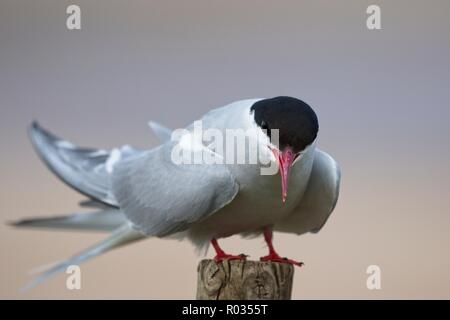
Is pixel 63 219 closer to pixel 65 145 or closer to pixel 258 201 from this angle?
pixel 65 145

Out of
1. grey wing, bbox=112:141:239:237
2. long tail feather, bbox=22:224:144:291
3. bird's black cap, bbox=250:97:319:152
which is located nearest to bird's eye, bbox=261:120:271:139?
bird's black cap, bbox=250:97:319:152

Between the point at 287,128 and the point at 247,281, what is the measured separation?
0.68 metres

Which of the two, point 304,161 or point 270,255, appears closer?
point 304,161

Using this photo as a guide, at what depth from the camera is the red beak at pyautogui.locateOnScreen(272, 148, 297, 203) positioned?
3488mm

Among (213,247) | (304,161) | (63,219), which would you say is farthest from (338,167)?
(63,219)

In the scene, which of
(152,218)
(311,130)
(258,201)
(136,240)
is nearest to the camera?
(311,130)

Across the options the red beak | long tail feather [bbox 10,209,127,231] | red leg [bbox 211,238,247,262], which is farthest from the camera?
long tail feather [bbox 10,209,127,231]

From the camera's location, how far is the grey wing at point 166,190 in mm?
3781

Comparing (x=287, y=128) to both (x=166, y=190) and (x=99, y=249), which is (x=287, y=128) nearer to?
(x=166, y=190)

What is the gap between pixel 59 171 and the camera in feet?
14.9

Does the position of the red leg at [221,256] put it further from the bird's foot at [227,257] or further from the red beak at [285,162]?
the red beak at [285,162]

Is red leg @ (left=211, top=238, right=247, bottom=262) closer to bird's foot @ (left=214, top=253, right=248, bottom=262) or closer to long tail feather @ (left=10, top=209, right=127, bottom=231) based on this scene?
bird's foot @ (left=214, top=253, right=248, bottom=262)

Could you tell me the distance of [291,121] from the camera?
3527 millimetres

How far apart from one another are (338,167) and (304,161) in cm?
35
